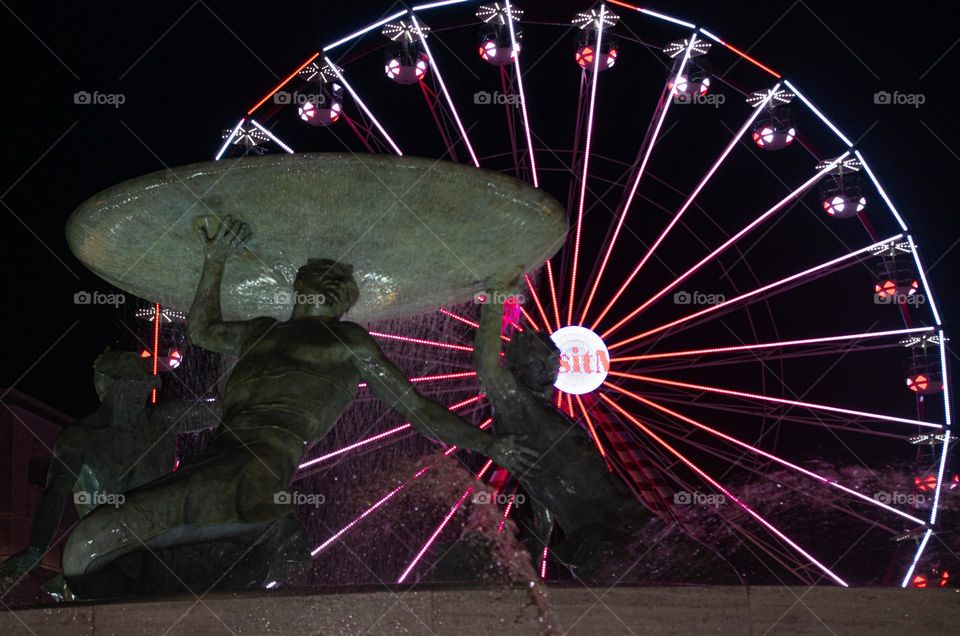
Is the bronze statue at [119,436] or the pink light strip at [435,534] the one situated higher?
the bronze statue at [119,436]

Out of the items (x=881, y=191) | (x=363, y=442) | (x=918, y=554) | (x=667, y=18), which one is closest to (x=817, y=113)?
(x=881, y=191)

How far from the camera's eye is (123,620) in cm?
486

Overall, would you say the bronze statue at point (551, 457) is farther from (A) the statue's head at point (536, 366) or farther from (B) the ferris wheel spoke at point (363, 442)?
(B) the ferris wheel spoke at point (363, 442)

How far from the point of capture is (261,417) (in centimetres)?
609

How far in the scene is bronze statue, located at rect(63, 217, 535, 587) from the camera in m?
5.57

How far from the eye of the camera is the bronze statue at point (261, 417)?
557 cm

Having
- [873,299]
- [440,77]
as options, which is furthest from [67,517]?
[873,299]
